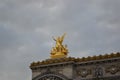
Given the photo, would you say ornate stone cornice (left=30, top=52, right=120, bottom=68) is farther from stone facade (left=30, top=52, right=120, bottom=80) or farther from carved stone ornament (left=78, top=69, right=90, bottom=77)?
carved stone ornament (left=78, top=69, right=90, bottom=77)

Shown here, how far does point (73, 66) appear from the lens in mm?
52469

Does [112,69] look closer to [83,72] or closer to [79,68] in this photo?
[83,72]

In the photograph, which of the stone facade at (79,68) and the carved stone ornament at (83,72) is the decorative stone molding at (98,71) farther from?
the carved stone ornament at (83,72)

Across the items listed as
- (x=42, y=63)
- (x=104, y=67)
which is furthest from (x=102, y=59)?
(x=42, y=63)

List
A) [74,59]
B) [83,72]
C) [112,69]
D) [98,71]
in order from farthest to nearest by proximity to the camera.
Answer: [74,59]
[83,72]
[98,71]
[112,69]

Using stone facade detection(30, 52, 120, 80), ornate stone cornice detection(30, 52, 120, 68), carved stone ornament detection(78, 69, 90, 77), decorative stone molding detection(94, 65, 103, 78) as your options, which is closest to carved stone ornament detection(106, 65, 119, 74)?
stone facade detection(30, 52, 120, 80)

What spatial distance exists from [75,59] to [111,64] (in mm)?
5070

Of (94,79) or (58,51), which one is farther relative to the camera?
(58,51)

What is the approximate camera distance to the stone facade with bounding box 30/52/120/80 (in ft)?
165

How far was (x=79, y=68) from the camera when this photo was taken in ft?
172

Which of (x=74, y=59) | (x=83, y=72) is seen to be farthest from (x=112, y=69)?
(x=74, y=59)

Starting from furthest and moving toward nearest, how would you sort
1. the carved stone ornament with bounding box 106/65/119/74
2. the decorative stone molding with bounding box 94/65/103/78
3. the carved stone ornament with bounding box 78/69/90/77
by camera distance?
the carved stone ornament with bounding box 78/69/90/77
the decorative stone molding with bounding box 94/65/103/78
the carved stone ornament with bounding box 106/65/119/74

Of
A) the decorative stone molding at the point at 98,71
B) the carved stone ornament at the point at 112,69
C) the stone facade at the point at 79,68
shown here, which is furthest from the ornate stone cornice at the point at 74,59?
the carved stone ornament at the point at 112,69

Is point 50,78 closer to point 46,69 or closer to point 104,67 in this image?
point 46,69
